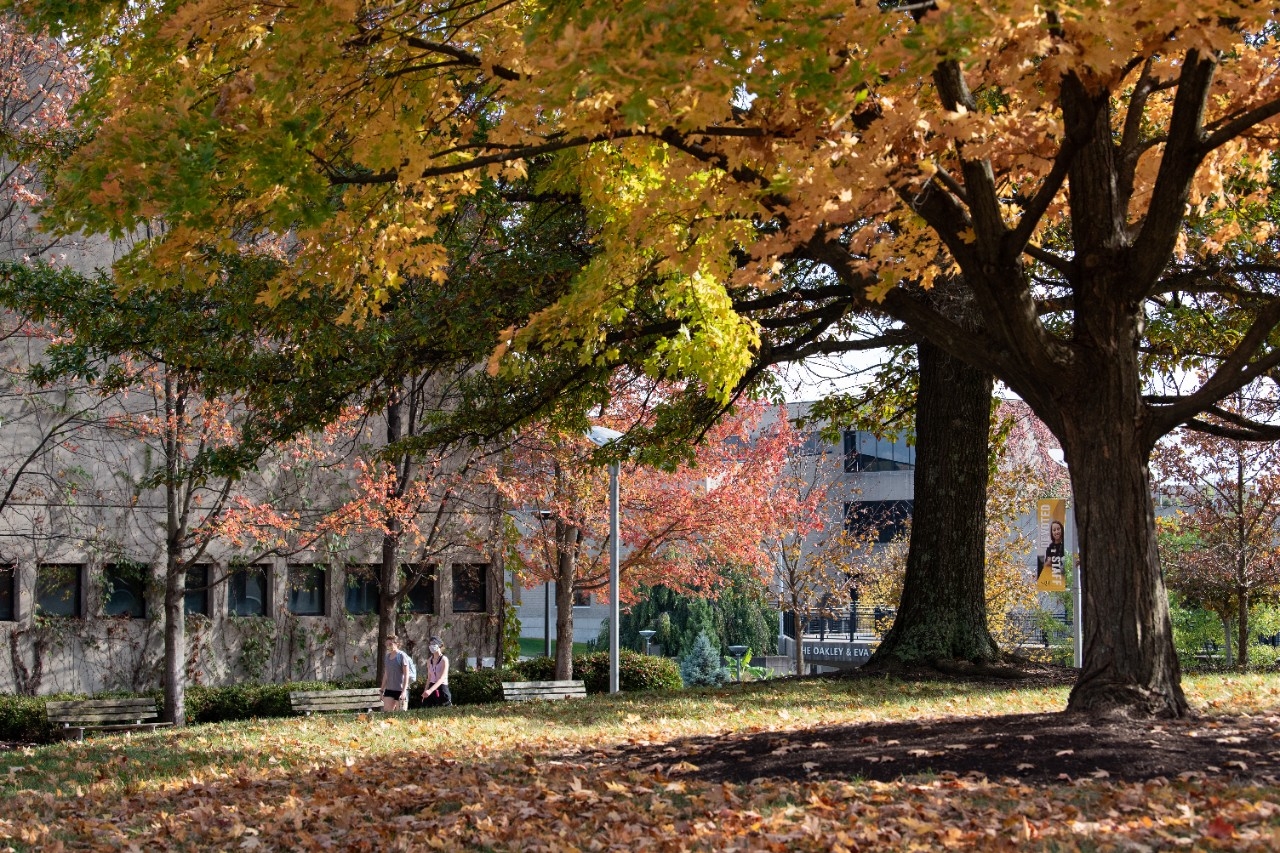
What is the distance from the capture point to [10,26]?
58.3 feet

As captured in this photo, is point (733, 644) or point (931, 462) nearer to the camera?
point (931, 462)

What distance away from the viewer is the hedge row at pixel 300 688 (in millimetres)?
18562

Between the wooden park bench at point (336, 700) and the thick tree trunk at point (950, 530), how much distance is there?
23.1 ft

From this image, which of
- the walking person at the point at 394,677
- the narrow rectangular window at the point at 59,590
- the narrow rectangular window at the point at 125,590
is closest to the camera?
the walking person at the point at 394,677

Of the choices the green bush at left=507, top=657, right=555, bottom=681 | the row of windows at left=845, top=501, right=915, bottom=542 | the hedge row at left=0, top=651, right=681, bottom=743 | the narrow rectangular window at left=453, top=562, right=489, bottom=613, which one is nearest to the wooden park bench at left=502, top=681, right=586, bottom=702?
the hedge row at left=0, top=651, right=681, bottom=743

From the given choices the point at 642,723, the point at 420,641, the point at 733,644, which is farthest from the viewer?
the point at 733,644

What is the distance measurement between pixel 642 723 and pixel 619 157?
16.9 ft

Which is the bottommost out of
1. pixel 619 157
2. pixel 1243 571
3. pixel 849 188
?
pixel 1243 571

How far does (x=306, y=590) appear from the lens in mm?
24906

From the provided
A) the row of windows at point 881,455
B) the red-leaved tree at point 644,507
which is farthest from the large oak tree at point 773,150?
the row of windows at point 881,455

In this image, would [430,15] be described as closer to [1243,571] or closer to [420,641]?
[420,641]

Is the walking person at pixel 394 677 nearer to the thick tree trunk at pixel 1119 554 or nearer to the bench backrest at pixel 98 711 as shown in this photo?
the bench backrest at pixel 98 711

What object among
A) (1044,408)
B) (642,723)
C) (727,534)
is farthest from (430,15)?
(727,534)

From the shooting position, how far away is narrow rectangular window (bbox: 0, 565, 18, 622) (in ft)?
69.4
